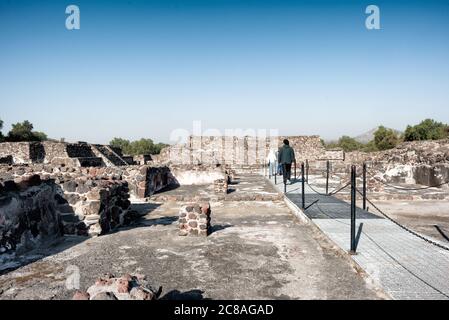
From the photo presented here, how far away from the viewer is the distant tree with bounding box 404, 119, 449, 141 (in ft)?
154

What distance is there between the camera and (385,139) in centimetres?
5291

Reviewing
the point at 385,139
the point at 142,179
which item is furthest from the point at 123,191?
the point at 385,139

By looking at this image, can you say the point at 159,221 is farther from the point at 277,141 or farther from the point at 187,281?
the point at 277,141

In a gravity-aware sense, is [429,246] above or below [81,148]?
below

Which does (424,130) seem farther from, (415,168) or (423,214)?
(423,214)

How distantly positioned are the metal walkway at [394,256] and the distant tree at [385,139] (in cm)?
5099

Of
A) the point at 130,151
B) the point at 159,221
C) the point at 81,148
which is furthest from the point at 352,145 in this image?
the point at 159,221

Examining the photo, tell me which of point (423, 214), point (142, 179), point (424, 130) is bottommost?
point (423, 214)

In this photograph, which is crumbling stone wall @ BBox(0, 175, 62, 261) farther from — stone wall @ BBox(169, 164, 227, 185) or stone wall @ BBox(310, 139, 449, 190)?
stone wall @ BBox(310, 139, 449, 190)

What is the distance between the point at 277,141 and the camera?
94.9 feet

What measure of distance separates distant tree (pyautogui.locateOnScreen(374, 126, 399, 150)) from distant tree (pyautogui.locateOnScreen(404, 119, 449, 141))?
84.2 inches

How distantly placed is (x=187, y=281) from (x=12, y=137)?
46242 mm

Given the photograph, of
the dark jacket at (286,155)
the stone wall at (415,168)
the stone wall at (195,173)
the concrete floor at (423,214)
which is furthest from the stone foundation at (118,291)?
the stone wall at (195,173)

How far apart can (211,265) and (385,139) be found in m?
55.2
